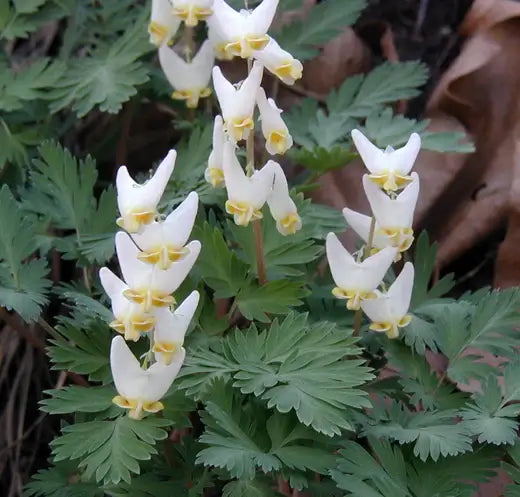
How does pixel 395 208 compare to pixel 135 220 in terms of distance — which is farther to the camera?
pixel 395 208

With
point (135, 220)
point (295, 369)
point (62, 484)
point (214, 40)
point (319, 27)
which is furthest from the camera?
point (319, 27)

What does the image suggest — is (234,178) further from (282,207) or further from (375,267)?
(375,267)

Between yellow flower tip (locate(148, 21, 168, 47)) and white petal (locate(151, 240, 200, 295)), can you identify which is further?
yellow flower tip (locate(148, 21, 168, 47))

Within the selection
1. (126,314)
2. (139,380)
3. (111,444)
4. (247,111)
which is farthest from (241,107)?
(111,444)

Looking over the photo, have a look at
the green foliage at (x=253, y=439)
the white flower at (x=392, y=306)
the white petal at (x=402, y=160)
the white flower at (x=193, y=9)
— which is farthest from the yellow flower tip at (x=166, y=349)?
the white flower at (x=193, y=9)

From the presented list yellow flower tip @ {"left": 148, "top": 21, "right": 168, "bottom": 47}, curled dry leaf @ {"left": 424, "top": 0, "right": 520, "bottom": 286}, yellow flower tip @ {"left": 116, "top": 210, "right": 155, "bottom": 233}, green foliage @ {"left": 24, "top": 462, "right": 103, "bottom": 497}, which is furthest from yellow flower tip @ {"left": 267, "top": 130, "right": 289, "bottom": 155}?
curled dry leaf @ {"left": 424, "top": 0, "right": 520, "bottom": 286}

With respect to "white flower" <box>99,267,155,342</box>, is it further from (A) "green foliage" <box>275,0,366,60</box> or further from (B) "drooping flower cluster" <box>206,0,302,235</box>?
(A) "green foliage" <box>275,0,366,60</box>
